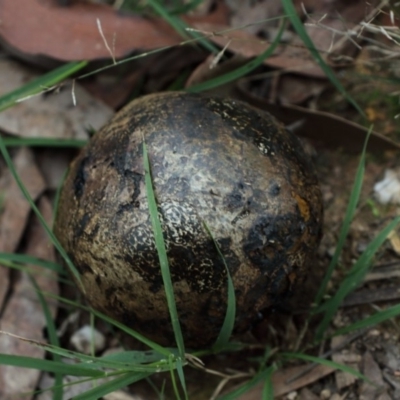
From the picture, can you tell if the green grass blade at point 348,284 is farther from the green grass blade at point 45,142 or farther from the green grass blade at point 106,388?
the green grass blade at point 45,142

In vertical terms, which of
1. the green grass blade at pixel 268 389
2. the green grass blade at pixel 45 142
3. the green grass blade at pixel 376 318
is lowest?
the green grass blade at pixel 268 389

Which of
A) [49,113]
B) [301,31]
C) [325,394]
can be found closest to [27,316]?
[49,113]

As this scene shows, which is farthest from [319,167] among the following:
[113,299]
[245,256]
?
[113,299]

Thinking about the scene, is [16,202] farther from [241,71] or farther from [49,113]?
[241,71]

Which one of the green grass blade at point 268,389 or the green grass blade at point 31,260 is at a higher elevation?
the green grass blade at point 31,260

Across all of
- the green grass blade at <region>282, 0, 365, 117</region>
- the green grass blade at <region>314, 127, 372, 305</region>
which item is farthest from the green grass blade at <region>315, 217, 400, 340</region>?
the green grass blade at <region>282, 0, 365, 117</region>

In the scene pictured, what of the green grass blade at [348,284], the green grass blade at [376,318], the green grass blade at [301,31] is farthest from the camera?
the green grass blade at [301,31]

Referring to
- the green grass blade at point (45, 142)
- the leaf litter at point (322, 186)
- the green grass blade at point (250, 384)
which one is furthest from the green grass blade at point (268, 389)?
the green grass blade at point (45, 142)
